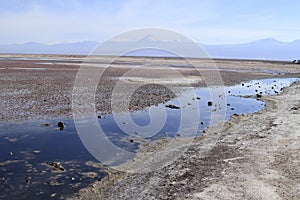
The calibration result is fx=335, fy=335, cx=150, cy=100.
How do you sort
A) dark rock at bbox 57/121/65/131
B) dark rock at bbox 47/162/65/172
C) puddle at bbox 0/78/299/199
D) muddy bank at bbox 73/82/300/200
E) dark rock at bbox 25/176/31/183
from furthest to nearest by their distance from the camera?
1. dark rock at bbox 57/121/65/131
2. dark rock at bbox 47/162/65/172
3. dark rock at bbox 25/176/31/183
4. puddle at bbox 0/78/299/199
5. muddy bank at bbox 73/82/300/200

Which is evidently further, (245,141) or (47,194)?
(245,141)

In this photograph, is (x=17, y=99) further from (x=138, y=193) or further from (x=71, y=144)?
(x=138, y=193)

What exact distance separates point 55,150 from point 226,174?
6841 mm

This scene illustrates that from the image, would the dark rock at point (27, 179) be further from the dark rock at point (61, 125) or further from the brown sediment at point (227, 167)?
the dark rock at point (61, 125)

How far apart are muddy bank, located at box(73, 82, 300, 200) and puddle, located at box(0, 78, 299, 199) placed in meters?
1.10

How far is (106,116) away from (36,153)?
705 cm

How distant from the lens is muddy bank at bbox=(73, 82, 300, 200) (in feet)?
27.7

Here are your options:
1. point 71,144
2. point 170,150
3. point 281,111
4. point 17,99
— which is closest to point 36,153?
point 71,144

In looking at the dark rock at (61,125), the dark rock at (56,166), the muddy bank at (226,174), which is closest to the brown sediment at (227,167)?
the muddy bank at (226,174)

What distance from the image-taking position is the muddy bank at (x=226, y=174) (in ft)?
27.7

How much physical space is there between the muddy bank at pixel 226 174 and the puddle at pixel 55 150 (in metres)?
1.10

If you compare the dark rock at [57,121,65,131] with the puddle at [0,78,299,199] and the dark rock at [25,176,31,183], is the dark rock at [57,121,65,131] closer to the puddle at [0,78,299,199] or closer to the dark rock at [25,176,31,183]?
the puddle at [0,78,299,199]

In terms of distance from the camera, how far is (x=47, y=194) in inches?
364

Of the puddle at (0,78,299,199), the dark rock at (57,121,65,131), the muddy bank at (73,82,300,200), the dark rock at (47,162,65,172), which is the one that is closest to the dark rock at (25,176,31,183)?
the puddle at (0,78,299,199)
